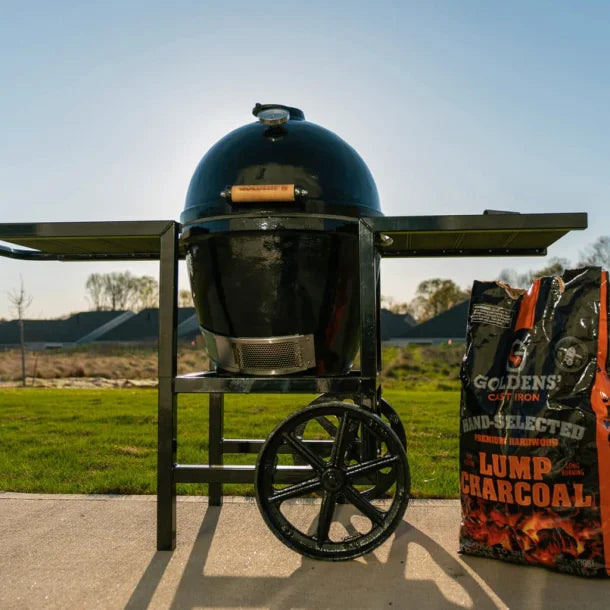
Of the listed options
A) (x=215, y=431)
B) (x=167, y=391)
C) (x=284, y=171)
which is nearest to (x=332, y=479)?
(x=167, y=391)

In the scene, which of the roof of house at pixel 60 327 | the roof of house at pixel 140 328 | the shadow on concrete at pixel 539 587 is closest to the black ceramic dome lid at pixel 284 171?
the shadow on concrete at pixel 539 587

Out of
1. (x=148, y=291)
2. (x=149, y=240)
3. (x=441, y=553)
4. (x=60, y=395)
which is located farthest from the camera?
(x=148, y=291)

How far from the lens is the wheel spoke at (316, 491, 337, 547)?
2398mm

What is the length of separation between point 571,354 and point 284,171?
1.41m

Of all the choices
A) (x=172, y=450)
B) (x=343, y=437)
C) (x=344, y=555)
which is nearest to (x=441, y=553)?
(x=344, y=555)

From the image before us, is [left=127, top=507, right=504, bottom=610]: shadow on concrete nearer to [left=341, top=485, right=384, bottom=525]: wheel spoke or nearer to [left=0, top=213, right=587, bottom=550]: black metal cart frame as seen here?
[left=341, top=485, right=384, bottom=525]: wheel spoke

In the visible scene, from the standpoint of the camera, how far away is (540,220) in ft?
8.55

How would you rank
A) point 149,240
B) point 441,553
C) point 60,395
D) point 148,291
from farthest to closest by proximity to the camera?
point 148,291 → point 60,395 → point 149,240 → point 441,553

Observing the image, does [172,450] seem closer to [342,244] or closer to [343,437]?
[343,437]

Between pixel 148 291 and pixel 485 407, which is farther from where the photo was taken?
pixel 148 291

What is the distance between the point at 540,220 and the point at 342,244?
33.7 inches

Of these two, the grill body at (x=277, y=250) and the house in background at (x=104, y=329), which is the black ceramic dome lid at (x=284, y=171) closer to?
the grill body at (x=277, y=250)

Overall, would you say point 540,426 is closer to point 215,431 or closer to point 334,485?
point 334,485

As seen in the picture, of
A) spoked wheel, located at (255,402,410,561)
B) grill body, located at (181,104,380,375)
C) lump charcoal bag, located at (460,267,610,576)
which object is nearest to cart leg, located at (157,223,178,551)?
grill body, located at (181,104,380,375)
